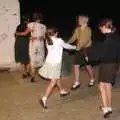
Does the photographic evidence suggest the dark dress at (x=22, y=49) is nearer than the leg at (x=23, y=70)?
Yes

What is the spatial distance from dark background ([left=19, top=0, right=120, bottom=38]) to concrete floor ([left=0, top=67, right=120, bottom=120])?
653 cm

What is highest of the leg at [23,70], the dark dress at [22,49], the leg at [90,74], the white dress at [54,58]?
the white dress at [54,58]

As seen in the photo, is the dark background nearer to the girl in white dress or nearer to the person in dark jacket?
the girl in white dress

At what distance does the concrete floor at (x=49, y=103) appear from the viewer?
8238mm

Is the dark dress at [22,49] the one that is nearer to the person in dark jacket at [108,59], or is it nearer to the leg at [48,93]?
the leg at [48,93]

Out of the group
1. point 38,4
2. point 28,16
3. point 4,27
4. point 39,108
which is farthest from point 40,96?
point 38,4

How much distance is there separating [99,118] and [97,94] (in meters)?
1.45

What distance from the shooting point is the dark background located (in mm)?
16969

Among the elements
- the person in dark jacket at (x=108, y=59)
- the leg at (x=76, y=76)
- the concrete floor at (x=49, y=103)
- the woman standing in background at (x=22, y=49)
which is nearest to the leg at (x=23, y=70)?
the woman standing in background at (x=22, y=49)

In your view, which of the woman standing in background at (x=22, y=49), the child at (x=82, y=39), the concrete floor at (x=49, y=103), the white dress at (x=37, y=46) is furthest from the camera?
the woman standing in background at (x=22, y=49)

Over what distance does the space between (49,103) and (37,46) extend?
1884 millimetres

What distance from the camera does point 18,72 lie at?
11.6m

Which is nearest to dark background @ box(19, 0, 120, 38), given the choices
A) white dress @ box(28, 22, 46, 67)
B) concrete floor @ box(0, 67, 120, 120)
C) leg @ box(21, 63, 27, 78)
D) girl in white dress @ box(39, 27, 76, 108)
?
leg @ box(21, 63, 27, 78)

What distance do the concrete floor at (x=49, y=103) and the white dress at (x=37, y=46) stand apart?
521 millimetres
